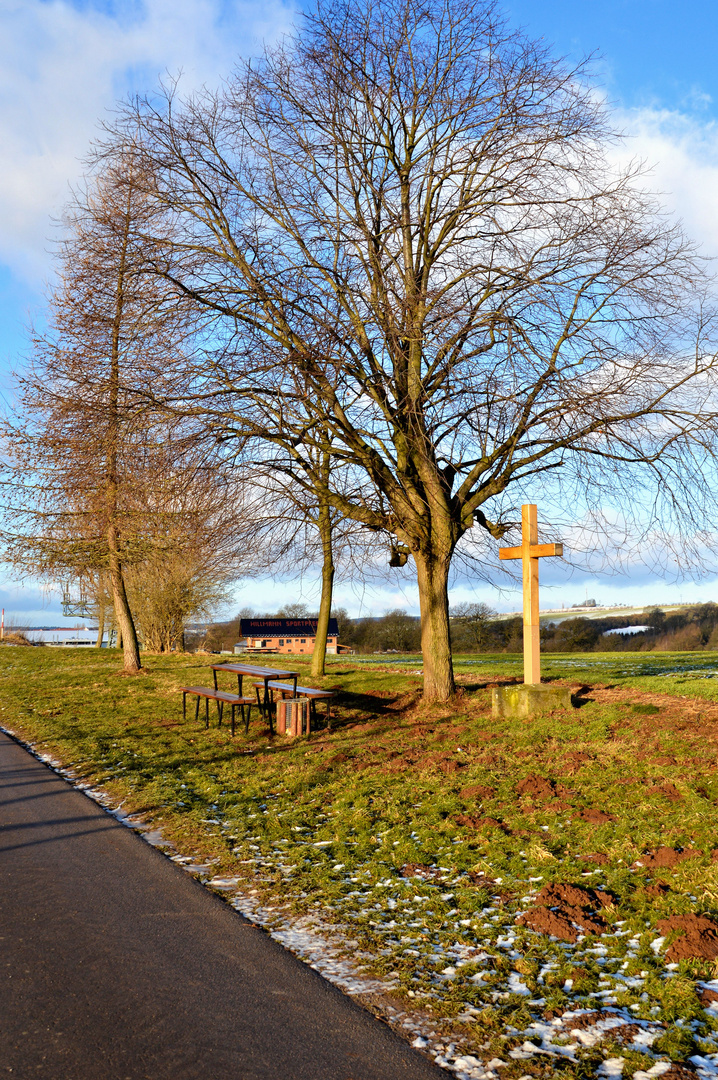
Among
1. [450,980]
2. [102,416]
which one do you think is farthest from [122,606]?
[450,980]

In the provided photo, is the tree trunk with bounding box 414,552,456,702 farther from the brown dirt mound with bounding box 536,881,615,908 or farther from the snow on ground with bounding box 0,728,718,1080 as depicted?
the brown dirt mound with bounding box 536,881,615,908

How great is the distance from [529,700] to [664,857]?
5.25m

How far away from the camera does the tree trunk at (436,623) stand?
11.6 meters

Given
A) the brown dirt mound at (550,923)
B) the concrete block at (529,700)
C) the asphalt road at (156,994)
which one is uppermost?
the concrete block at (529,700)

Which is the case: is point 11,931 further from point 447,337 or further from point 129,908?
point 447,337

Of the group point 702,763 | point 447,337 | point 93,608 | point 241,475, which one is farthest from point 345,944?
point 93,608

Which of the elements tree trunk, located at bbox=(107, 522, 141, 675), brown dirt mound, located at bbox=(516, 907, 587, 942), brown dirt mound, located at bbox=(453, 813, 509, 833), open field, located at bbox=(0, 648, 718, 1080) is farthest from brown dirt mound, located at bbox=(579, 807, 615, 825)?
tree trunk, located at bbox=(107, 522, 141, 675)

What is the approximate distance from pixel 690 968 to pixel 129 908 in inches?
128

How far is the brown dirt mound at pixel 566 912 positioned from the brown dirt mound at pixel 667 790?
1.96 meters

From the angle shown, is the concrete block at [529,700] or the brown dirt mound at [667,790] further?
the concrete block at [529,700]

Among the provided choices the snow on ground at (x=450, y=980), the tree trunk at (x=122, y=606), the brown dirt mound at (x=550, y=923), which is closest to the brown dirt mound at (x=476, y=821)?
the snow on ground at (x=450, y=980)

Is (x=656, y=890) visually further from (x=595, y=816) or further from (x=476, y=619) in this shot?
(x=476, y=619)

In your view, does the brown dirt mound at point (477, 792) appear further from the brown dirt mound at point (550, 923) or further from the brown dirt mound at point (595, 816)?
the brown dirt mound at point (550, 923)

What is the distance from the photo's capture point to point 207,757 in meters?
9.64
